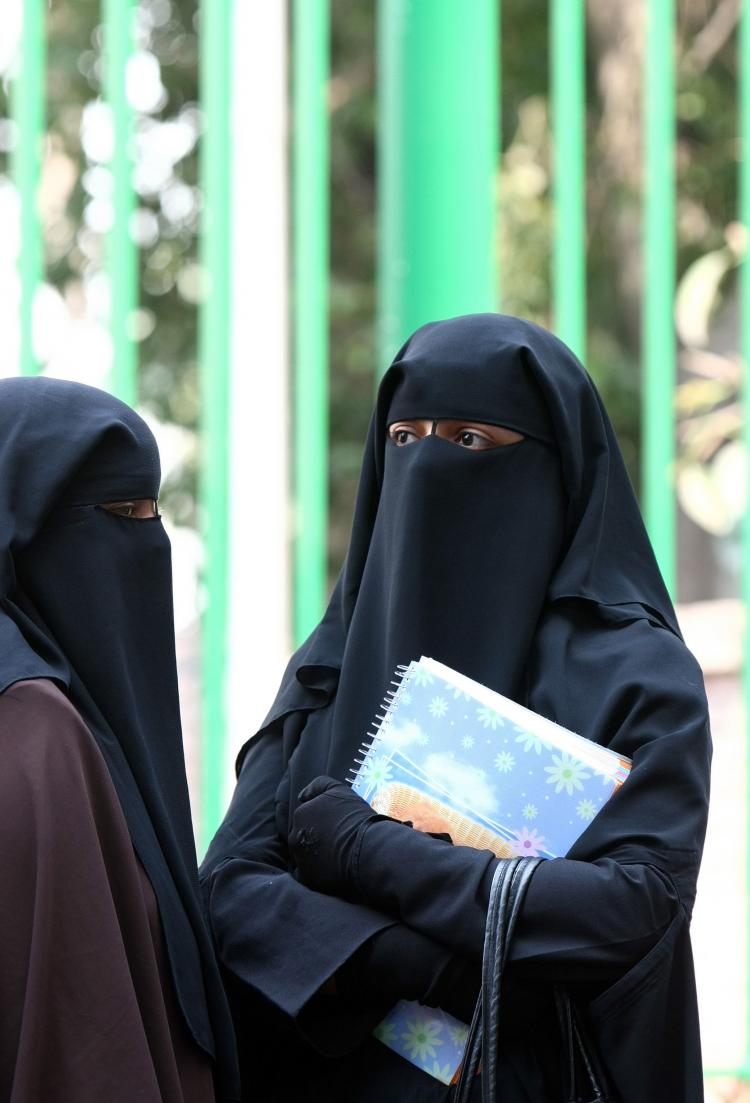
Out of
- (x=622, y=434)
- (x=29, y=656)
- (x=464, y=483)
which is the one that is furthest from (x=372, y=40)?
(x=29, y=656)

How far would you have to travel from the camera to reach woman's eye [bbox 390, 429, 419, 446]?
2385 millimetres

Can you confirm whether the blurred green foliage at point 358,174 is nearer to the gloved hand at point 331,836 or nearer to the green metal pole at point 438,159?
the green metal pole at point 438,159

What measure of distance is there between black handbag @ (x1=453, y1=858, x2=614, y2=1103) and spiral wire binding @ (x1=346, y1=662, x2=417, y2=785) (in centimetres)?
27

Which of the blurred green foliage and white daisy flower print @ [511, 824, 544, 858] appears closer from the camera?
white daisy flower print @ [511, 824, 544, 858]

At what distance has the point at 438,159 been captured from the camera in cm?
382

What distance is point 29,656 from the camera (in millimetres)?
1924

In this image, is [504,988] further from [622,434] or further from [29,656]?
[622,434]

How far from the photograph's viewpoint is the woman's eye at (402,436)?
2.38m

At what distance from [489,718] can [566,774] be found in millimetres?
125

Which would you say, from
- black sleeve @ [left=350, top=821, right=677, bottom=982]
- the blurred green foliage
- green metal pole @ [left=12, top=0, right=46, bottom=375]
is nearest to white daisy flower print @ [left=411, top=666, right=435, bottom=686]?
black sleeve @ [left=350, top=821, right=677, bottom=982]

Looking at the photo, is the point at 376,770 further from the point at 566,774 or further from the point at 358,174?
the point at 358,174

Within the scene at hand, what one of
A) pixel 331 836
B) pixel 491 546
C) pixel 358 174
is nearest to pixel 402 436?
pixel 491 546

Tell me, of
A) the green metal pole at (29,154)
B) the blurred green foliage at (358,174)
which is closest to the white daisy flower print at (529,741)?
the green metal pole at (29,154)

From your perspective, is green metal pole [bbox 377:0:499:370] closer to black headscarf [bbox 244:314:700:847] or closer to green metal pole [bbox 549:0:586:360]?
green metal pole [bbox 549:0:586:360]
